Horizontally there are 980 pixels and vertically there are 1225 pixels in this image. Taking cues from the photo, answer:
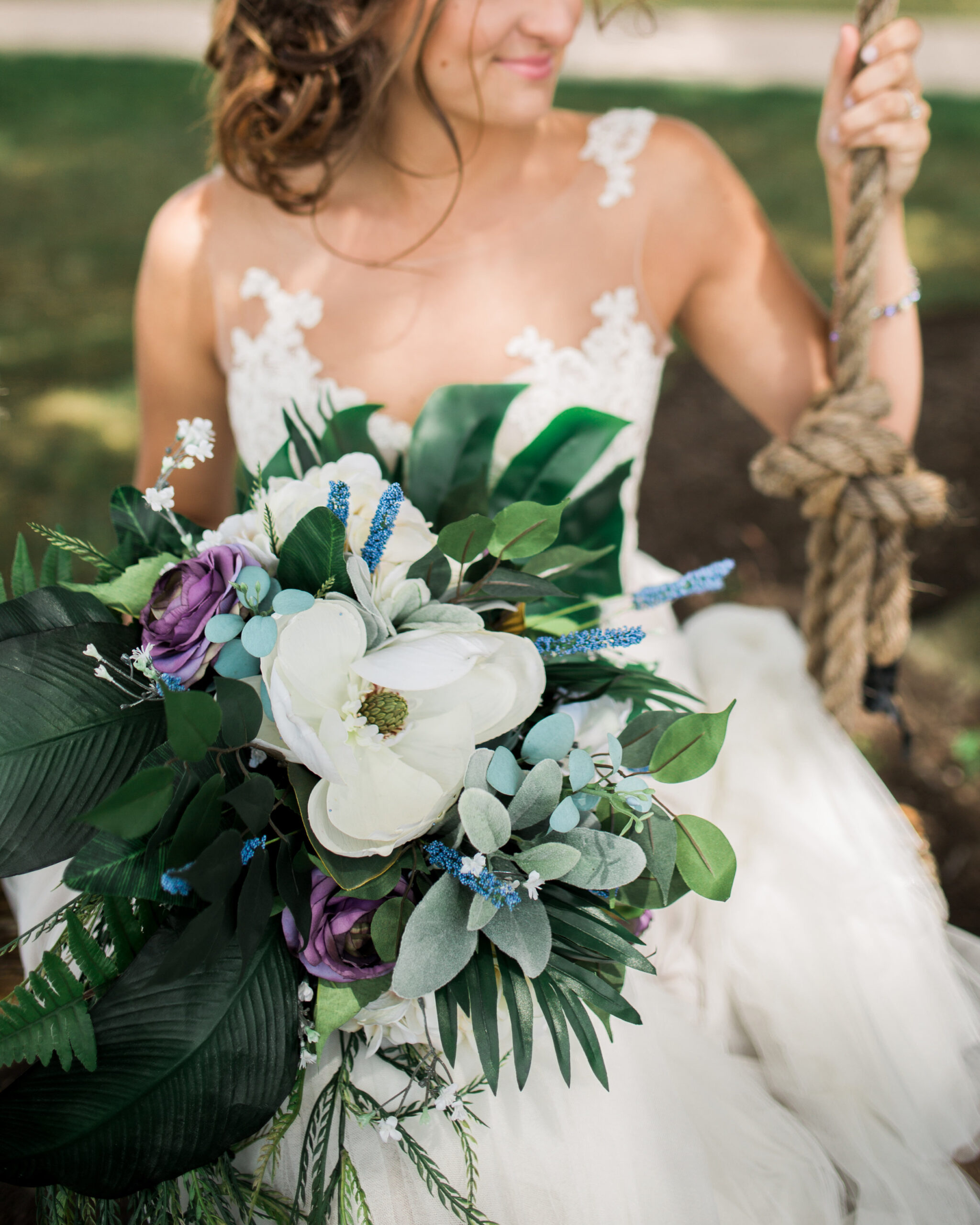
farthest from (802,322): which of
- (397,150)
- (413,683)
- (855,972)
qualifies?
(413,683)

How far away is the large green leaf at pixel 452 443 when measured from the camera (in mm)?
1079

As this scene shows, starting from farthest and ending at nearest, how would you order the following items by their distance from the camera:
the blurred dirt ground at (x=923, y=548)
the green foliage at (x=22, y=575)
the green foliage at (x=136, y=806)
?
the blurred dirt ground at (x=923, y=548) < the green foliage at (x=22, y=575) < the green foliage at (x=136, y=806)

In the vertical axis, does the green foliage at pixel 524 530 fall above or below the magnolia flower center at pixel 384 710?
above

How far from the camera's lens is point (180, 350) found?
153 cm

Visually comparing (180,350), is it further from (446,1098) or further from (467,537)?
(446,1098)

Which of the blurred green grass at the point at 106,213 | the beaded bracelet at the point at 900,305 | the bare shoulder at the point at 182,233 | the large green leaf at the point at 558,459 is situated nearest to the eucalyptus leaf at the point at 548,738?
the large green leaf at the point at 558,459

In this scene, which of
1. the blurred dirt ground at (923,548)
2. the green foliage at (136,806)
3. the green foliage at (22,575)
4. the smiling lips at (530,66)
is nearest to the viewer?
the green foliage at (136,806)

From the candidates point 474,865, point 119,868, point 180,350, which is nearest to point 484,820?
point 474,865

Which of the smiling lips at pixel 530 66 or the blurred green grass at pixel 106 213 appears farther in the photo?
the blurred green grass at pixel 106 213

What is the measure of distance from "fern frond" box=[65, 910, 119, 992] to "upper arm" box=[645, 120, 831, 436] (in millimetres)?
1118

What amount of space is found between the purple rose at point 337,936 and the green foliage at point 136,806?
15 cm

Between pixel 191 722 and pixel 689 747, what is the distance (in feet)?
1.15

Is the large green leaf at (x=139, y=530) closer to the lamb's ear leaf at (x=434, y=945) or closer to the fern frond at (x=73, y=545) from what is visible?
the fern frond at (x=73, y=545)

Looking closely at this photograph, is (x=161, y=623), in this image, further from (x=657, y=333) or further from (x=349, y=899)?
(x=657, y=333)
